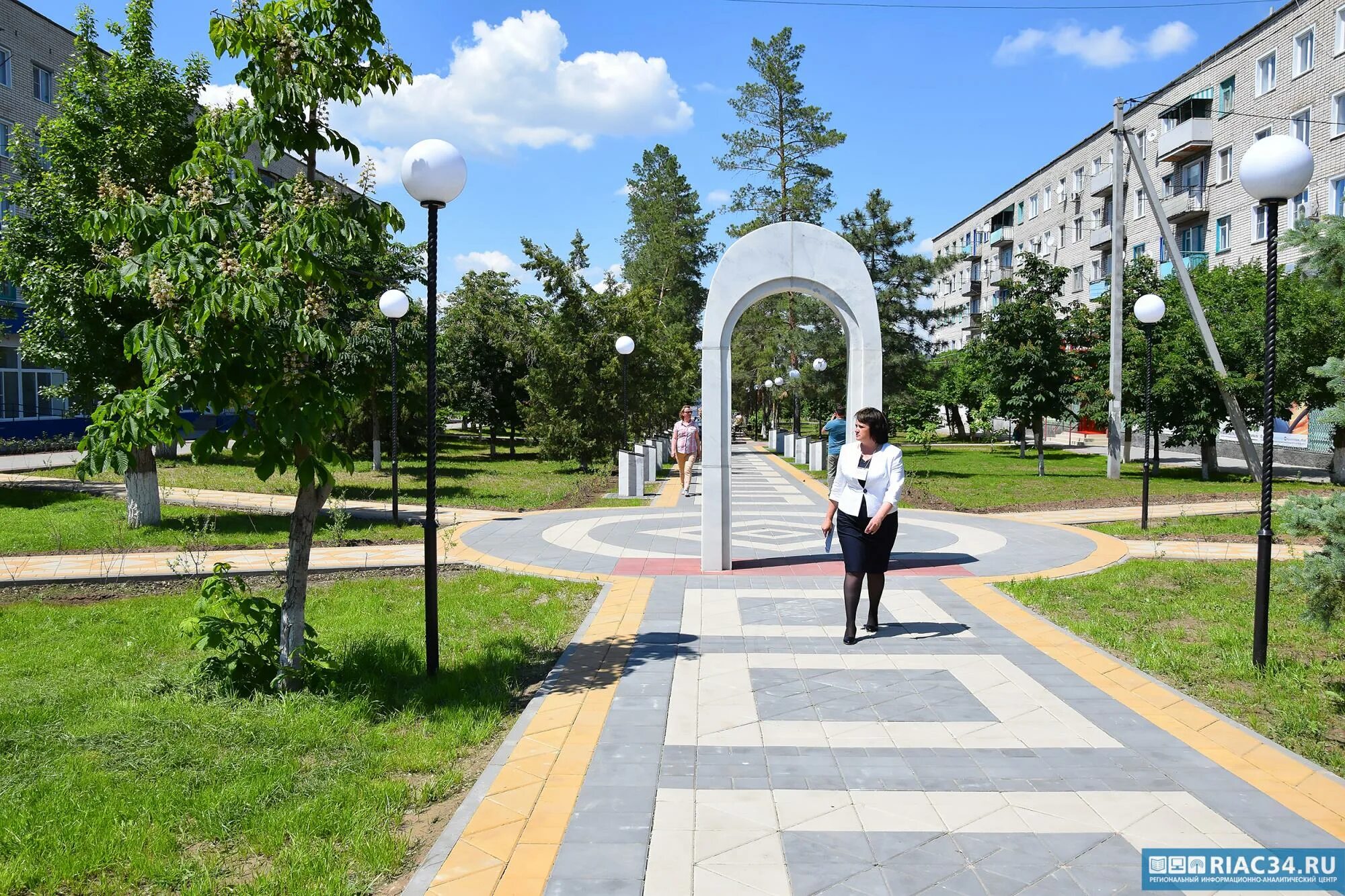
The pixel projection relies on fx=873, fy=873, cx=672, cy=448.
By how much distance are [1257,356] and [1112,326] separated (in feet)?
11.3

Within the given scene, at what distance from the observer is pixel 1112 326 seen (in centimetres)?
2311

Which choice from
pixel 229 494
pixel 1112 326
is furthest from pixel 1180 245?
pixel 229 494

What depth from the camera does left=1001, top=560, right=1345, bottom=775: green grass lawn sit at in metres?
5.08

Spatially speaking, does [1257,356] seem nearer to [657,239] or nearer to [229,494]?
[229,494]

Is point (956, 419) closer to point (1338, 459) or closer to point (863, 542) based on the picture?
point (1338, 459)

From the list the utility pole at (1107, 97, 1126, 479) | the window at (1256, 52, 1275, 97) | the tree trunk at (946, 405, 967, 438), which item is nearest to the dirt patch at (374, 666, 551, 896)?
the utility pole at (1107, 97, 1126, 479)

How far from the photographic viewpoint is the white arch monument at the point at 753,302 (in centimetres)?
932

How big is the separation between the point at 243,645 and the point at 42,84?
35.6 m

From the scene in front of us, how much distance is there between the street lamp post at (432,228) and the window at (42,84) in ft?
111

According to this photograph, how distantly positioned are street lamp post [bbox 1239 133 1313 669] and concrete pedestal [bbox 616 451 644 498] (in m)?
12.0

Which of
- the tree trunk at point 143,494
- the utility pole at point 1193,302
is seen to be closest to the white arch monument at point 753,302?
the tree trunk at point 143,494

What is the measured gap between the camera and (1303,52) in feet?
88.3

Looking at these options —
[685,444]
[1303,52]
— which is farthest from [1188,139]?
[685,444]

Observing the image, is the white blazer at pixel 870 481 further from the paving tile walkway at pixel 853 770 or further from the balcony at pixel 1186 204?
the balcony at pixel 1186 204
